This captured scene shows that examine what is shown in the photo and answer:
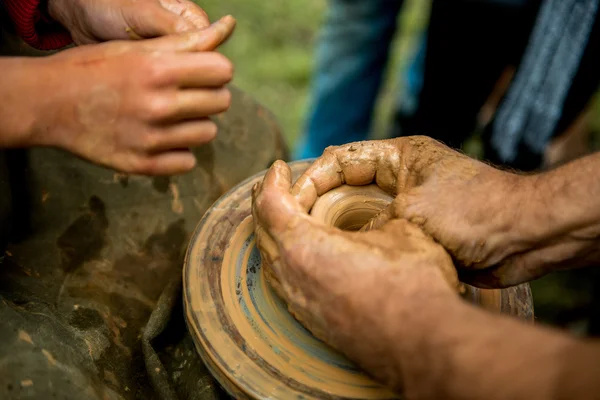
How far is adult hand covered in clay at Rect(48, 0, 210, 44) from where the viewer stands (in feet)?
4.27

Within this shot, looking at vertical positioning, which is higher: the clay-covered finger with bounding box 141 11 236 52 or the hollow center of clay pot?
the clay-covered finger with bounding box 141 11 236 52

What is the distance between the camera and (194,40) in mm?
1176

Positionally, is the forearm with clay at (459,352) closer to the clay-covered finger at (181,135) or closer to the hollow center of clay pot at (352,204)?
the hollow center of clay pot at (352,204)

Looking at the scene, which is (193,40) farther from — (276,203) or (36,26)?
(36,26)

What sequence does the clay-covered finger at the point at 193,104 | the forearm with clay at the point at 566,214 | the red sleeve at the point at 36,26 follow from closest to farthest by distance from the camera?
the clay-covered finger at the point at 193,104, the forearm with clay at the point at 566,214, the red sleeve at the point at 36,26

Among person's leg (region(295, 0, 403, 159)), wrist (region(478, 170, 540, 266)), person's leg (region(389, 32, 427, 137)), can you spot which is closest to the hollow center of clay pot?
wrist (region(478, 170, 540, 266))

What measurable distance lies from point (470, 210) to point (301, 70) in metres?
2.97

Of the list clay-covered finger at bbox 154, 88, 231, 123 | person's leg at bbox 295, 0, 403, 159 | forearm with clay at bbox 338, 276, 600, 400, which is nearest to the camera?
forearm with clay at bbox 338, 276, 600, 400

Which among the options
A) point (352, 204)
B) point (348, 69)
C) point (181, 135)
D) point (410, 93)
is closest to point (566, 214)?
point (352, 204)

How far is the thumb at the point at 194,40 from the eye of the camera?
1.15m

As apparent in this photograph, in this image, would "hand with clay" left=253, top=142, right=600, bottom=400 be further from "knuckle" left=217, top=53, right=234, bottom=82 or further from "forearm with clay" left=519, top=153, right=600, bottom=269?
"knuckle" left=217, top=53, right=234, bottom=82

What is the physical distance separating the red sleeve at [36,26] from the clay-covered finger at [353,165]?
3.43 ft

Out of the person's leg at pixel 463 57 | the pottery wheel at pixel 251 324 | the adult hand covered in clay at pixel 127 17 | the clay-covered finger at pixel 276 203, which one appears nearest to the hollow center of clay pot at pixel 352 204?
the pottery wheel at pixel 251 324

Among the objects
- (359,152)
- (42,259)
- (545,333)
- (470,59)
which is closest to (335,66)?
(470,59)
